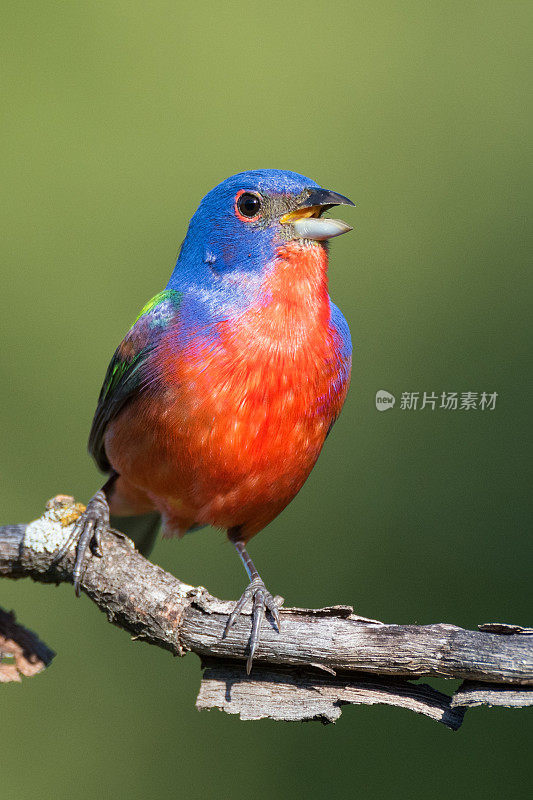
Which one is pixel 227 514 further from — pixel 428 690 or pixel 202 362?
pixel 428 690

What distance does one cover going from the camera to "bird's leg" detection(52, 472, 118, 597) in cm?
392

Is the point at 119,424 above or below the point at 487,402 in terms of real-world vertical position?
below

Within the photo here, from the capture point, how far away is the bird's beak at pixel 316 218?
377cm

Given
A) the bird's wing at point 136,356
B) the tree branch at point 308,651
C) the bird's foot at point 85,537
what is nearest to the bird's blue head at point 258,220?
the bird's wing at point 136,356

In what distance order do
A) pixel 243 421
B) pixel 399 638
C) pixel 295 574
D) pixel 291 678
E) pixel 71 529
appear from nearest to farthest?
pixel 399 638
pixel 291 678
pixel 243 421
pixel 71 529
pixel 295 574

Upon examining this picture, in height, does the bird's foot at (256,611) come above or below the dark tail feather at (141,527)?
below

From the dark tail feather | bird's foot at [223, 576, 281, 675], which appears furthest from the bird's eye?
the dark tail feather

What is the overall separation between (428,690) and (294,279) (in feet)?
5.83

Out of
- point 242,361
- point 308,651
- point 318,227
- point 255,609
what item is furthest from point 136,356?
point 308,651

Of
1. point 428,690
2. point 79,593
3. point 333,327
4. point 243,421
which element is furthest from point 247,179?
point 428,690

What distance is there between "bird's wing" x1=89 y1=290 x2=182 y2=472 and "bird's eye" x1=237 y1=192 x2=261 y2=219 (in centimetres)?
50

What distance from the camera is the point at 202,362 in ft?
12.8

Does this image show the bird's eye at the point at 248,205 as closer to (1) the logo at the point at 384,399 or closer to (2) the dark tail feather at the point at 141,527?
(2) the dark tail feather at the point at 141,527

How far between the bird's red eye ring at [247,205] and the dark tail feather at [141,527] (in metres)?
1.95
